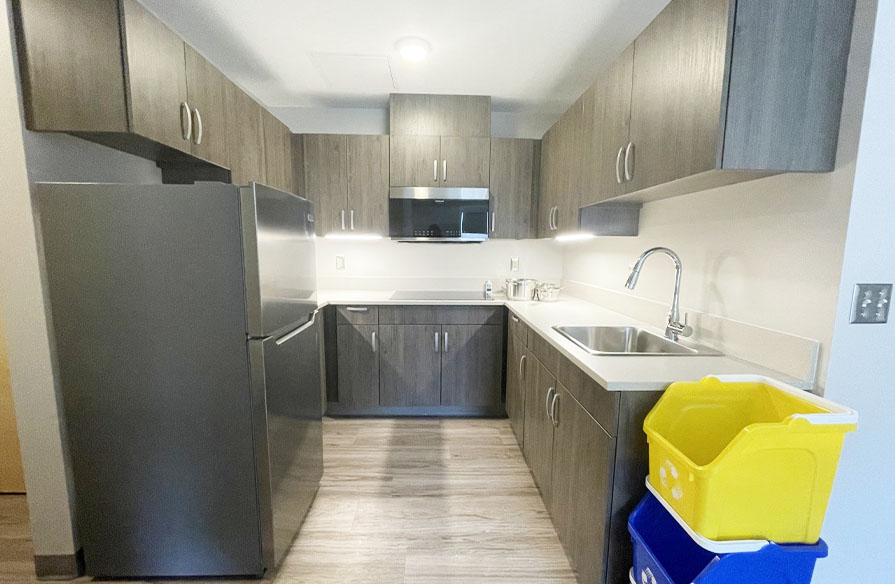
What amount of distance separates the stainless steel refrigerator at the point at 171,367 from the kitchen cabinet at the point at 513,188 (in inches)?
72.5

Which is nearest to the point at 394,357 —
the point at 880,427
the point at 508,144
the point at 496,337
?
the point at 496,337

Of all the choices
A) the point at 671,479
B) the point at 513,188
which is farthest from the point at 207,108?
the point at 671,479

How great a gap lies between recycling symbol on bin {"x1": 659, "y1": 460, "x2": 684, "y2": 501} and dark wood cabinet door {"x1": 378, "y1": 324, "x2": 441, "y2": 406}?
1.82m

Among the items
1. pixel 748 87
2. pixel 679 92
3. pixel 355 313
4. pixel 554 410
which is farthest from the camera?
pixel 355 313

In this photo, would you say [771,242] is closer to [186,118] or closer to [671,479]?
[671,479]

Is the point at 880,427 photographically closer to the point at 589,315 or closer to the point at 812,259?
the point at 812,259

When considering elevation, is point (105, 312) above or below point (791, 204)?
below

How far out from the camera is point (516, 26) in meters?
1.85

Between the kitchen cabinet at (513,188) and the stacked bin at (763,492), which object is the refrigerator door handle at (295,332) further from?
the kitchen cabinet at (513,188)

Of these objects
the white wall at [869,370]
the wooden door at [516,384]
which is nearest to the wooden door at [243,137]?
the wooden door at [516,384]

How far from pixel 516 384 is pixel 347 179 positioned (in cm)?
201

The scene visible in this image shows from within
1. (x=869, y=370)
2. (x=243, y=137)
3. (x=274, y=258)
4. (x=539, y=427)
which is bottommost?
(x=539, y=427)

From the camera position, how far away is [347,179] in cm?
283

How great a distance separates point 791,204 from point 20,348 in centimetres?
274
